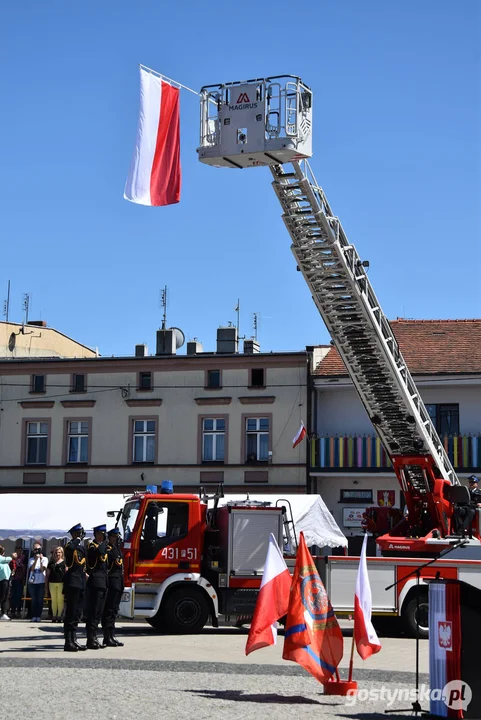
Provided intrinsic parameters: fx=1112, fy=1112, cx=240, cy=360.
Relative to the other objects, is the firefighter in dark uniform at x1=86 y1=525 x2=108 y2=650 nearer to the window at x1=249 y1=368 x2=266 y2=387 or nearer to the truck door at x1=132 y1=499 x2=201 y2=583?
the truck door at x1=132 y1=499 x2=201 y2=583

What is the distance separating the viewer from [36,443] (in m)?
41.7

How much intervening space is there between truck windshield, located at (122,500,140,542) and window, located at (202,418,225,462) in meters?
19.1

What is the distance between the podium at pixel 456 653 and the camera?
1038cm

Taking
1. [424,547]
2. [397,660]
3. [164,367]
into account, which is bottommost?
[397,660]

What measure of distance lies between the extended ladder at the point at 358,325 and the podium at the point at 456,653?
8.94 metres

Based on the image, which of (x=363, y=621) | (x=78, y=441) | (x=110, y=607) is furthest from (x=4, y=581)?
(x=78, y=441)

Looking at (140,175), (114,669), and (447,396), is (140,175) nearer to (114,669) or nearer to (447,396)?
(114,669)

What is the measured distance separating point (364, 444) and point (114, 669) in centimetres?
2502

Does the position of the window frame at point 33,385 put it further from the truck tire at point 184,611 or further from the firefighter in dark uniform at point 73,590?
the firefighter in dark uniform at point 73,590

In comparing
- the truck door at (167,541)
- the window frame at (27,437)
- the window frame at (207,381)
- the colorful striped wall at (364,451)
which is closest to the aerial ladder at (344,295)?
the truck door at (167,541)

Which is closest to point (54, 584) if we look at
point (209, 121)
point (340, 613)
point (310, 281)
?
point (340, 613)

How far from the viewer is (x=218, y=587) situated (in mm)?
20250

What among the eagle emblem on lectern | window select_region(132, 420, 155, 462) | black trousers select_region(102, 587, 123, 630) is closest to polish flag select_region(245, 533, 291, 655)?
the eagle emblem on lectern

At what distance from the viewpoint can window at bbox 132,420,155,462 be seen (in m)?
40.5
